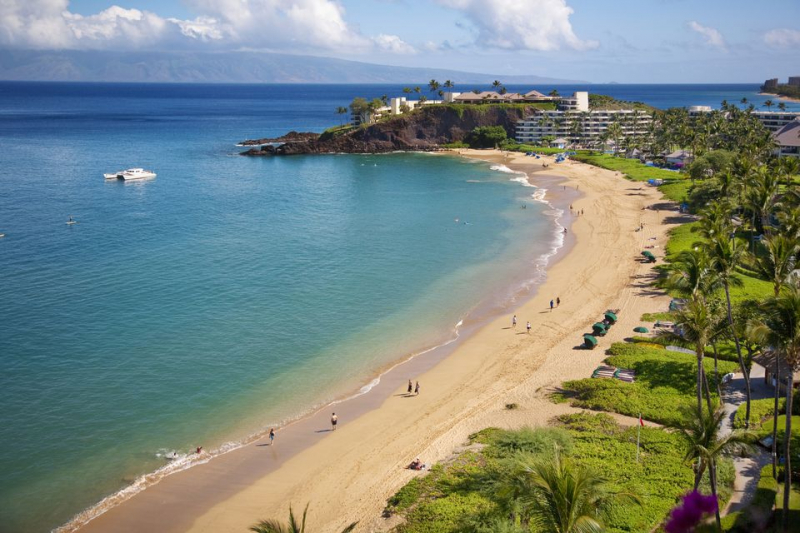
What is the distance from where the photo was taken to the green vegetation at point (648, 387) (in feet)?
107

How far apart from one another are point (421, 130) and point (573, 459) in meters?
148

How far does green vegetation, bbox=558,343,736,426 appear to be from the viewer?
32625 millimetres

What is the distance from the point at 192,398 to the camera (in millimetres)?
36812

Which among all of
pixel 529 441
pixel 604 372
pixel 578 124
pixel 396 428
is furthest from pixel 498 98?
pixel 529 441

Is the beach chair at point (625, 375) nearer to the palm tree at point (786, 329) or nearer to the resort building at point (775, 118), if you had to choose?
the palm tree at point (786, 329)

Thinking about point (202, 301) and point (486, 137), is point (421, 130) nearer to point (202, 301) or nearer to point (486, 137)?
point (486, 137)

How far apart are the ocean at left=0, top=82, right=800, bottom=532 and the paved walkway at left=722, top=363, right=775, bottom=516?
19.6 m

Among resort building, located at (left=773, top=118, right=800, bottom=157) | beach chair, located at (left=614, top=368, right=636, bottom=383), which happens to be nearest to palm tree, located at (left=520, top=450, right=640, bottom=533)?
beach chair, located at (left=614, top=368, right=636, bottom=383)

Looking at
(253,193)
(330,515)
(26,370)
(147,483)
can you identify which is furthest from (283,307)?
(253,193)

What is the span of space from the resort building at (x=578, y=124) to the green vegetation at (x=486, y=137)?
7264 mm

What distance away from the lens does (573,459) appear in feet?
86.2

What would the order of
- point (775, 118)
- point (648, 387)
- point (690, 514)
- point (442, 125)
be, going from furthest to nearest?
point (442, 125), point (775, 118), point (648, 387), point (690, 514)

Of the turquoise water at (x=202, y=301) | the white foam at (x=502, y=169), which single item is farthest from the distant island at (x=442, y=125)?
the turquoise water at (x=202, y=301)

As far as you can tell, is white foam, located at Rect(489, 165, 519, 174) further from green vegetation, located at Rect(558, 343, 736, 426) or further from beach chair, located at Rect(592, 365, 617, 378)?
beach chair, located at Rect(592, 365, 617, 378)
